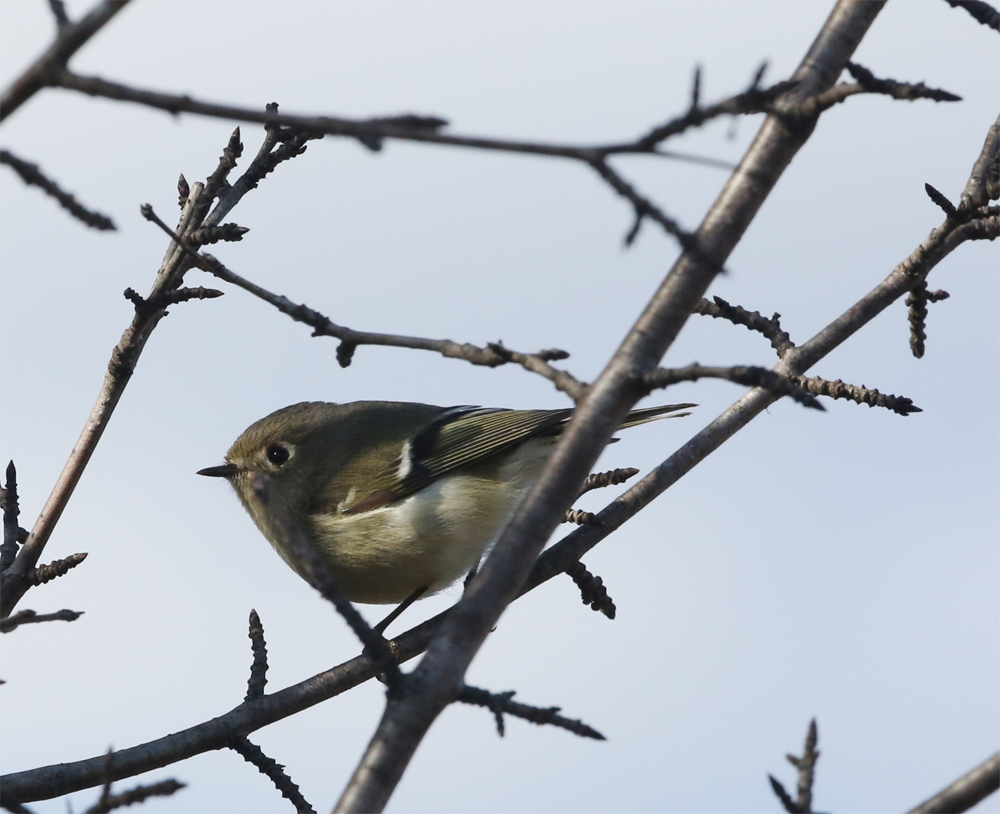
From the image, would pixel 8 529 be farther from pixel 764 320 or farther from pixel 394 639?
pixel 764 320

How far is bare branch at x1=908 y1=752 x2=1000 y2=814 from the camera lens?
187 cm

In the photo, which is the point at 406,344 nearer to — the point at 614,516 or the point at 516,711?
the point at 516,711

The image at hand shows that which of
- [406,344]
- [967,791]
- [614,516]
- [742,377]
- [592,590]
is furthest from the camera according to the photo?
[592,590]

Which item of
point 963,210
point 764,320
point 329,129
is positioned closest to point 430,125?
point 329,129

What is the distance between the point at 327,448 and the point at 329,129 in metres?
4.13

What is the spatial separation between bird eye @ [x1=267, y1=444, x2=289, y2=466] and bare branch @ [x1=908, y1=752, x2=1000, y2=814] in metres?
4.23

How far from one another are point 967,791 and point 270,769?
1979 millimetres

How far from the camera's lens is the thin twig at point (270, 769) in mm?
3234

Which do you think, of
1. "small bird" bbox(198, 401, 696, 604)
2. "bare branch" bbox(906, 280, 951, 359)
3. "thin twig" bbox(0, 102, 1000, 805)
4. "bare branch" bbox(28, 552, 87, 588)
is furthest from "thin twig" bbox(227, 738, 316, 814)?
"bare branch" bbox(906, 280, 951, 359)

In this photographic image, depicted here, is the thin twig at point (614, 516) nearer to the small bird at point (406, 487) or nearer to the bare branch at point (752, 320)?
the bare branch at point (752, 320)

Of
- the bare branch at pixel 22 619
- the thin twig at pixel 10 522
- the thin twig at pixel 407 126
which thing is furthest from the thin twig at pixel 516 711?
the thin twig at pixel 10 522

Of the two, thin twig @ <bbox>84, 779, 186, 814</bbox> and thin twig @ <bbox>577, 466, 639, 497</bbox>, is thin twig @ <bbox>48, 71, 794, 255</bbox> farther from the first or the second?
thin twig @ <bbox>577, 466, 639, 497</bbox>

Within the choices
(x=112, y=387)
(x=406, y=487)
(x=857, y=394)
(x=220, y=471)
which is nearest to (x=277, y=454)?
(x=220, y=471)

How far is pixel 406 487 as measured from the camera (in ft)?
17.0
